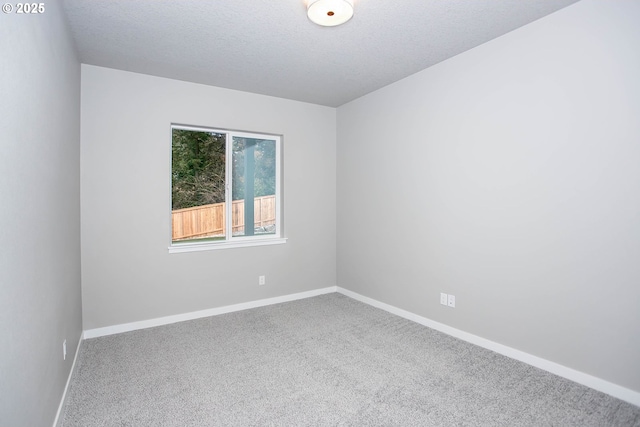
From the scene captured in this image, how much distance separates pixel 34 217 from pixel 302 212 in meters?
3.08

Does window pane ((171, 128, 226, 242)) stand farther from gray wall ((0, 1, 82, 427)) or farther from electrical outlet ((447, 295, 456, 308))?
electrical outlet ((447, 295, 456, 308))

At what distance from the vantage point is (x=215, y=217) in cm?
397

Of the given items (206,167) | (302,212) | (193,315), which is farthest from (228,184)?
(193,315)

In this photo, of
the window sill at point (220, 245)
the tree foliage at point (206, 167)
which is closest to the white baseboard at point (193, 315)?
the window sill at point (220, 245)

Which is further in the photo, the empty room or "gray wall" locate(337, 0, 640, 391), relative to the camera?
"gray wall" locate(337, 0, 640, 391)

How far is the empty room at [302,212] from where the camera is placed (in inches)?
77.5

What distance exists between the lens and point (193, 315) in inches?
145

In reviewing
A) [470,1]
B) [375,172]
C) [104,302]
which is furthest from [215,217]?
[470,1]

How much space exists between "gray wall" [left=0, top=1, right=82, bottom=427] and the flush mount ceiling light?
148 centimetres

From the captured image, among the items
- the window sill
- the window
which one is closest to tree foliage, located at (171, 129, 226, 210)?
the window

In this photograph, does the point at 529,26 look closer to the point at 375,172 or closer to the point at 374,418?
the point at 375,172

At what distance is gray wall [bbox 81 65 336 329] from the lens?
319 cm

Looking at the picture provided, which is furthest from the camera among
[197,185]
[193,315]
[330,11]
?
[197,185]

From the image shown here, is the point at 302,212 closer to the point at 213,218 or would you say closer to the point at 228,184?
the point at 228,184
